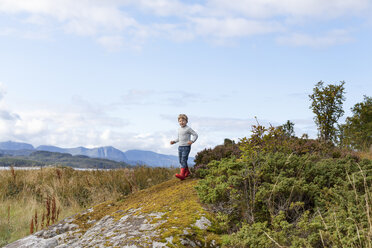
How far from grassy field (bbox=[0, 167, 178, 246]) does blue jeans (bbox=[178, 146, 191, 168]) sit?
2258mm

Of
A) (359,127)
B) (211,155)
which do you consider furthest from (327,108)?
(359,127)

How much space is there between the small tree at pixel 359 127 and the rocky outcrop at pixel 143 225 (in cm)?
2183

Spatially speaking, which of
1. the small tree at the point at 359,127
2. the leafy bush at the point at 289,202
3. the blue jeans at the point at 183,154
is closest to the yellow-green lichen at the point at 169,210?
the leafy bush at the point at 289,202

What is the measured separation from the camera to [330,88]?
548 inches

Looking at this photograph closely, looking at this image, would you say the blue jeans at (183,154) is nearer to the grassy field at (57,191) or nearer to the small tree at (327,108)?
the grassy field at (57,191)

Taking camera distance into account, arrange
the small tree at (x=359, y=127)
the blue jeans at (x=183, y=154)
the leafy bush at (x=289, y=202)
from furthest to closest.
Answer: the small tree at (x=359, y=127) → the blue jeans at (x=183, y=154) → the leafy bush at (x=289, y=202)

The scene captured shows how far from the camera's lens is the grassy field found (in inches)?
366

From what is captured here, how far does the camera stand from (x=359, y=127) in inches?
1003

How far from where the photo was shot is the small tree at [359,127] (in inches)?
957

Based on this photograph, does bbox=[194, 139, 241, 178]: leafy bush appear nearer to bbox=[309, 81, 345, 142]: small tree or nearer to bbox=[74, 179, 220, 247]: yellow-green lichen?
bbox=[74, 179, 220, 247]: yellow-green lichen

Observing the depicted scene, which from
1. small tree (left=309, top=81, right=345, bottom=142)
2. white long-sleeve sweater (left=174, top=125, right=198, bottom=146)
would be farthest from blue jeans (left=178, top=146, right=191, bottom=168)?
small tree (left=309, top=81, right=345, bottom=142)

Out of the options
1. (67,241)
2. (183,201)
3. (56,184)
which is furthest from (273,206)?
(56,184)

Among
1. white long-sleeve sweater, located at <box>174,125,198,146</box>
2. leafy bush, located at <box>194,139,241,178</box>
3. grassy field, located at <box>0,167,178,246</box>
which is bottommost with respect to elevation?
grassy field, located at <box>0,167,178,246</box>

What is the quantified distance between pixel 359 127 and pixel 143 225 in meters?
25.9
